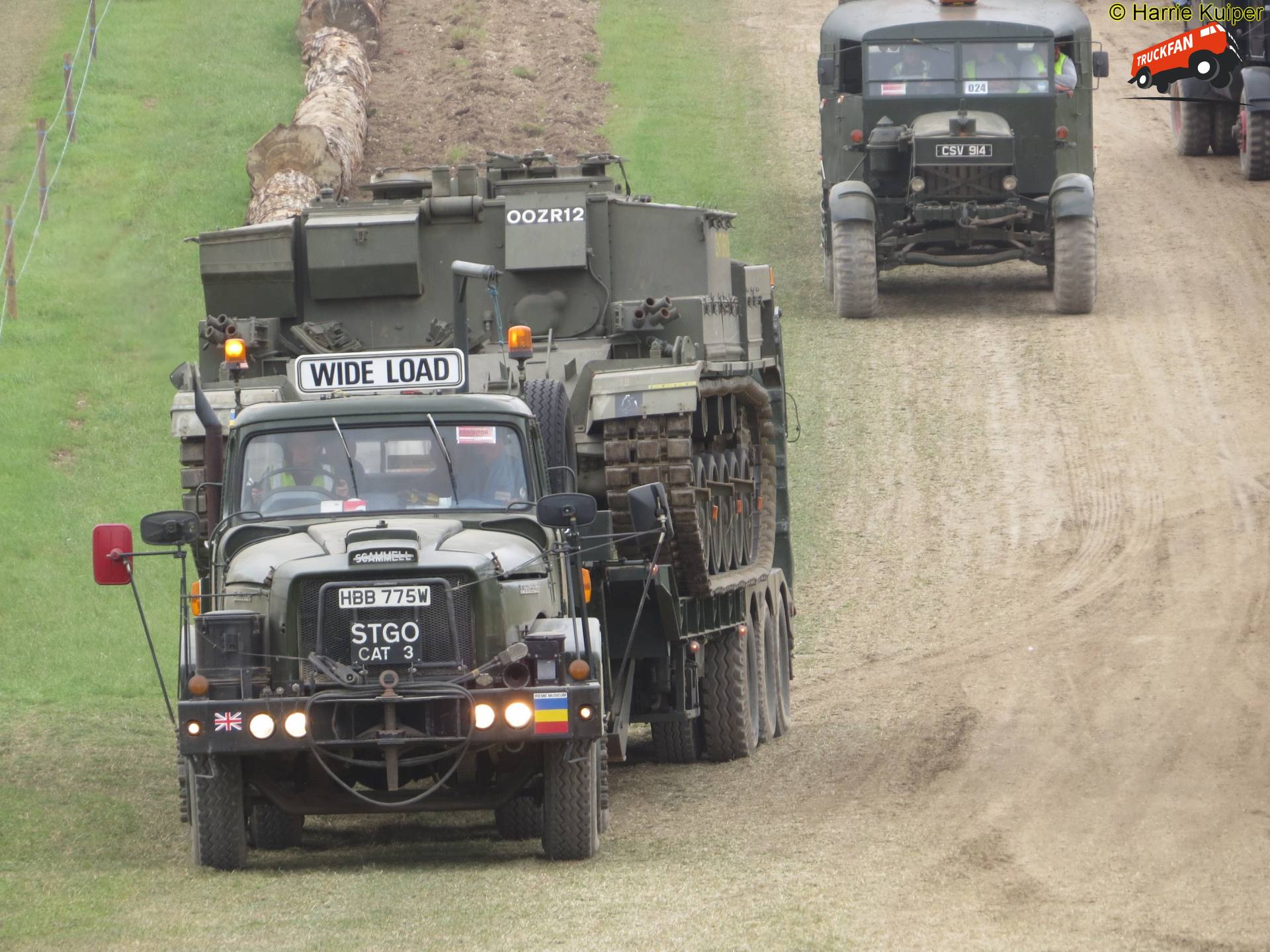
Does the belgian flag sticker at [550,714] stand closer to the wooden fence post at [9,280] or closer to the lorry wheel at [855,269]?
the wooden fence post at [9,280]

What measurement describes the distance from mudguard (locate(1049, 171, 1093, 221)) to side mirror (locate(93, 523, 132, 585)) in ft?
58.2

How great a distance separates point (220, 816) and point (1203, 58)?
990 inches

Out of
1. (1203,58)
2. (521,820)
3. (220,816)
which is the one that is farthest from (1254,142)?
(220,816)

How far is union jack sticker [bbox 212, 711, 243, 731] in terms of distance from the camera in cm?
941

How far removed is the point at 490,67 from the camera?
35812 mm

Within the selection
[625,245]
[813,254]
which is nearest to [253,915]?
[625,245]

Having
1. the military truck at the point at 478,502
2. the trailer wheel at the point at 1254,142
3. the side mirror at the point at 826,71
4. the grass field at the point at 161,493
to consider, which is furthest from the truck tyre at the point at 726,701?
the trailer wheel at the point at 1254,142

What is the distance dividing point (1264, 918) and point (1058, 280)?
18.5 meters

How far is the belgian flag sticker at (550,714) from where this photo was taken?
376 inches

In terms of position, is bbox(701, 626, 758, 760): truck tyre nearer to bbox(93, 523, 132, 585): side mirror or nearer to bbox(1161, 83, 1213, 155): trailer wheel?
bbox(93, 523, 132, 585): side mirror

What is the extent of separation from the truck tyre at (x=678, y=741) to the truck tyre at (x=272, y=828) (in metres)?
3.78

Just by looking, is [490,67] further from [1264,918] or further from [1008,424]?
[1264,918]

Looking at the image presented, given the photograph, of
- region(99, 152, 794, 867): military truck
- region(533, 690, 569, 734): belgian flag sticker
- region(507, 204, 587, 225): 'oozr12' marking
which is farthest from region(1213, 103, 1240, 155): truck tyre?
region(533, 690, 569, 734): belgian flag sticker

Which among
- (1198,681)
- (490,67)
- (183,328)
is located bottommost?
(1198,681)
